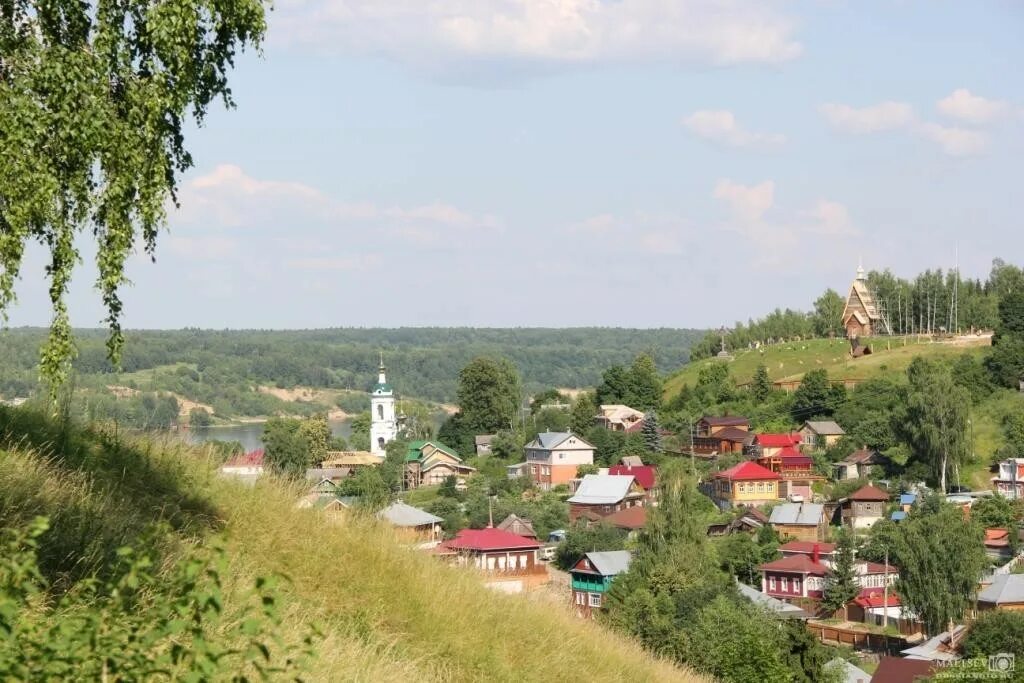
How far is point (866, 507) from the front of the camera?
54312 millimetres

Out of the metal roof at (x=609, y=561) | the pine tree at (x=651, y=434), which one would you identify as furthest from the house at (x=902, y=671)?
the pine tree at (x=651, y=434)

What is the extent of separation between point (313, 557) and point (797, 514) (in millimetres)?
47876

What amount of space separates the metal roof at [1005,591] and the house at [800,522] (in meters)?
12.4

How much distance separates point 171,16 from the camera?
23.7ft

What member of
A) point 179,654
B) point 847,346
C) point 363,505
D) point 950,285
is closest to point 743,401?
point 847,346

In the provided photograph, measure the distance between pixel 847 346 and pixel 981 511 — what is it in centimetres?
4118

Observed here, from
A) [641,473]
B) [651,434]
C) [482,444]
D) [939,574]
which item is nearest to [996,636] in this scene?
[939,574]

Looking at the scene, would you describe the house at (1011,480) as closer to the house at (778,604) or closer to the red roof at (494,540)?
the house at (778,604)

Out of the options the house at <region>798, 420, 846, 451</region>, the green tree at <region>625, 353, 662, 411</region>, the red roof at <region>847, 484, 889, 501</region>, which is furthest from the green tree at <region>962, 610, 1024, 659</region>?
the green tree at <region>625, 353, 662, 411</region>

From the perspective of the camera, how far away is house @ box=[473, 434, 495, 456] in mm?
80625

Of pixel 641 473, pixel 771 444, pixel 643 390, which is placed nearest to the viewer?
pixel 641 473

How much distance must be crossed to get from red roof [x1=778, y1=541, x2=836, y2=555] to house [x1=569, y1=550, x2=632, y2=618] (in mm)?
7715

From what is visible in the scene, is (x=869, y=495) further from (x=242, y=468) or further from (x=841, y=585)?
(x=242, y=468)

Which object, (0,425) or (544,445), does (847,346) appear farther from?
(0,425)
